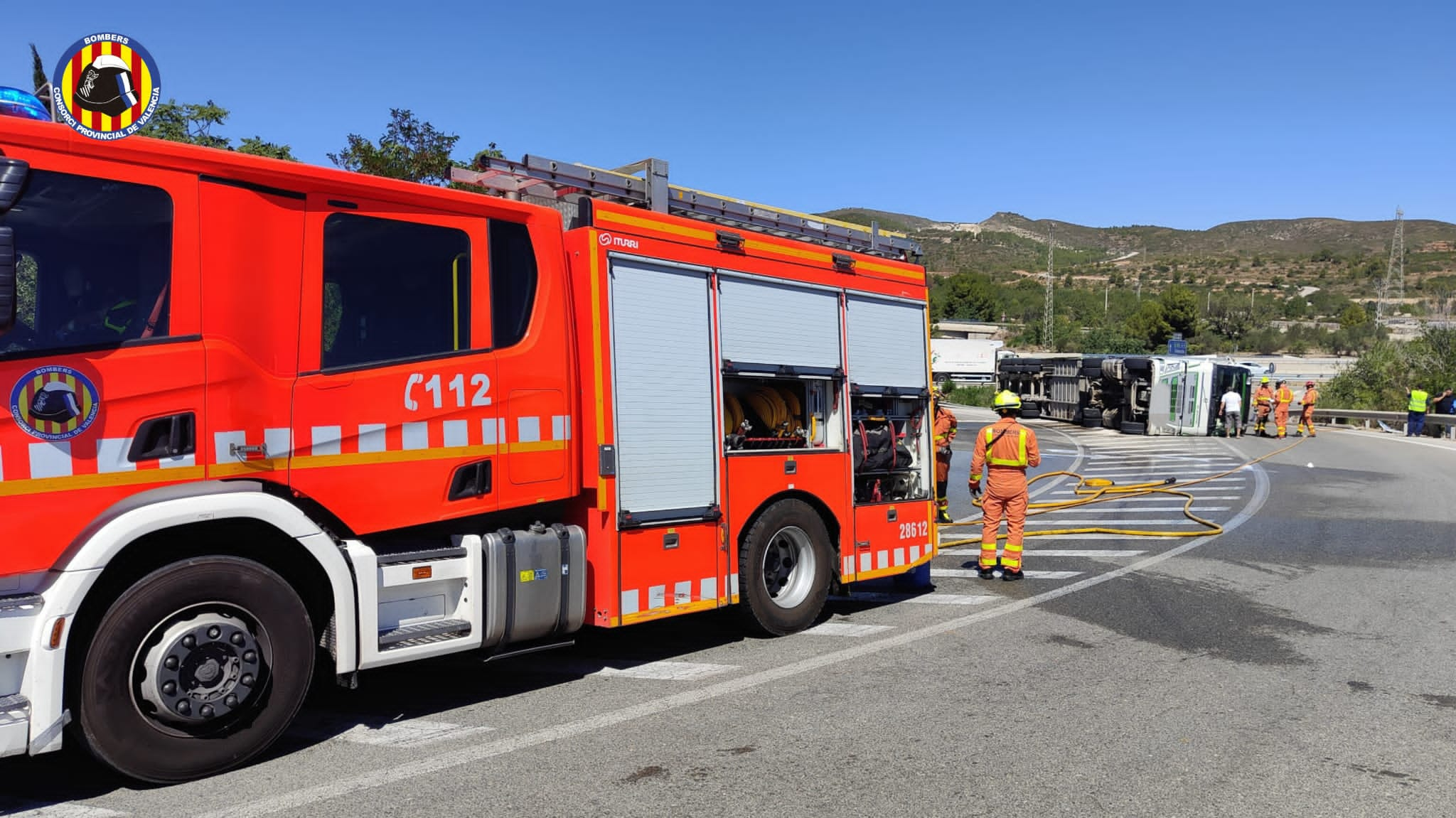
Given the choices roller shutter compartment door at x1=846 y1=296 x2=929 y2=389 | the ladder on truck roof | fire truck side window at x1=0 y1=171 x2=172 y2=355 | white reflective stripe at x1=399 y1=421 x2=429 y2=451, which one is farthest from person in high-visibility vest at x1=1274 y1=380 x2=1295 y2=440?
fire truck side window at x1=0 y1=171 x2=172 y2=355

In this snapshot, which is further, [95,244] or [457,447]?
[457,447]

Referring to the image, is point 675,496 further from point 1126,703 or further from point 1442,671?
point 1442,671

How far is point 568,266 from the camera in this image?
18.8 ft

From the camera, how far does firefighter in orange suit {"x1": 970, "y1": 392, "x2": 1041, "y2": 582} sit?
348 inches

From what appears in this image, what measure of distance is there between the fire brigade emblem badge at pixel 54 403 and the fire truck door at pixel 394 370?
81 centimetres

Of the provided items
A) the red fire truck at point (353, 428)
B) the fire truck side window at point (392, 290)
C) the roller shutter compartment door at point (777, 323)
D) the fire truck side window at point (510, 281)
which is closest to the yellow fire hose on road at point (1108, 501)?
the roller shutter compartment door at point (777, 323)

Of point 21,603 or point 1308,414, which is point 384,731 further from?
point 1308,414

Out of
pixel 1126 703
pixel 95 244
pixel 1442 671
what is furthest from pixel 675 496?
pixel 1442 671

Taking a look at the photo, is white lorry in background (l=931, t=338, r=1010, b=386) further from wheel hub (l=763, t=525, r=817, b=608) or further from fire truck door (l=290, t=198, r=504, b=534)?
fire truck door (l=290, t=198, r=504, b=534)

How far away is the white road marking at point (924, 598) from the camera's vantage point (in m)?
8.05

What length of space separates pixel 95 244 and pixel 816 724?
372cm

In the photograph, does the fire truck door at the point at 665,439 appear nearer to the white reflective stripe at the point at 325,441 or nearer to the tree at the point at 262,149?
the white reflective stripe at the point at 325,441

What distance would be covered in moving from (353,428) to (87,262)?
48.3 inches

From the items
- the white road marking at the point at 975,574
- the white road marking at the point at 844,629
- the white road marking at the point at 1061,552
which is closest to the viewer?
the white road marking at the point at 844,629
